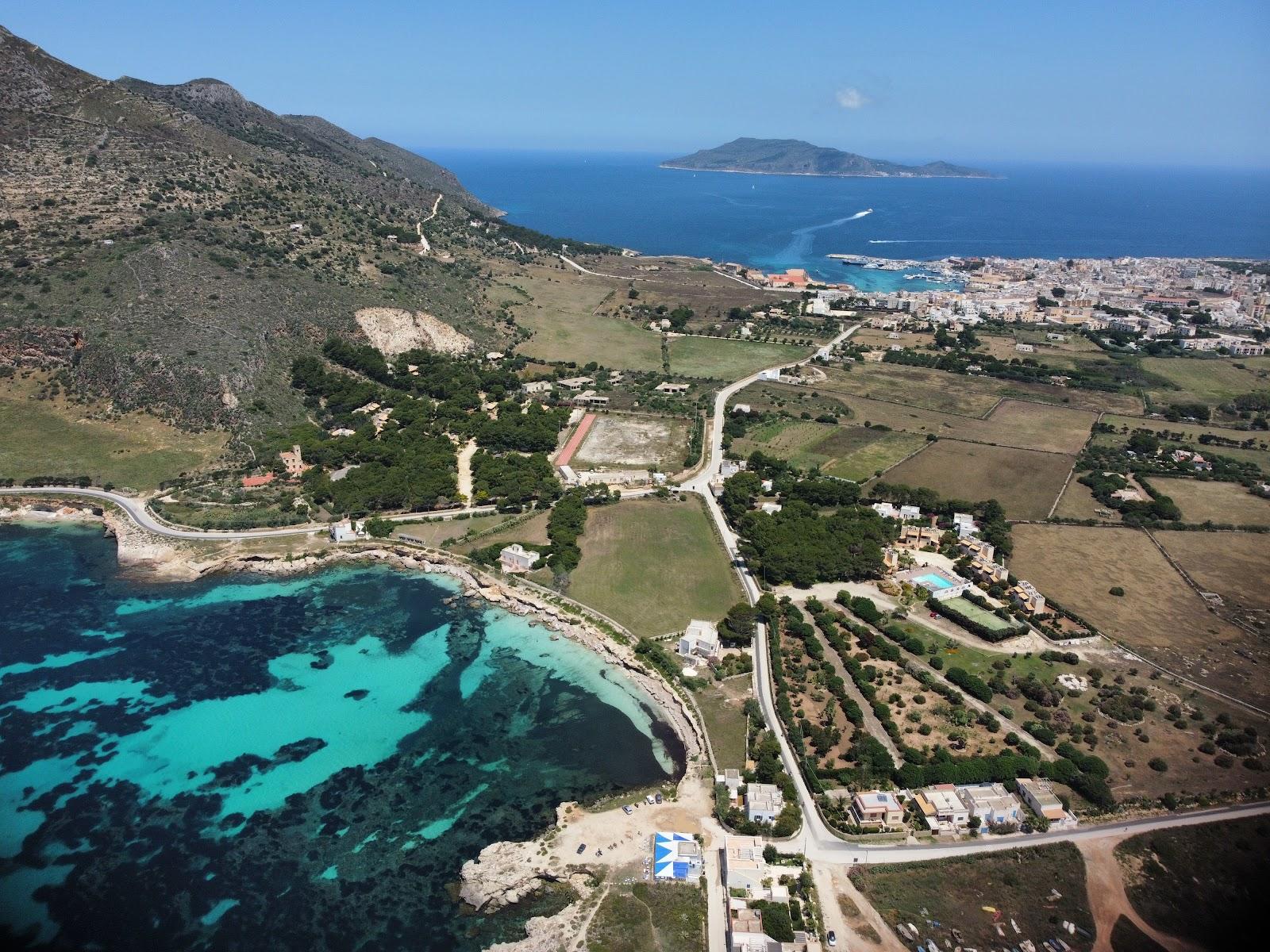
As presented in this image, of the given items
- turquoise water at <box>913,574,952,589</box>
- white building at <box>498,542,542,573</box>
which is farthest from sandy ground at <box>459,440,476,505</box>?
turquoise water at <box>913,574,952,589</box>

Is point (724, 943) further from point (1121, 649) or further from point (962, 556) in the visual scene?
point (962, 556)

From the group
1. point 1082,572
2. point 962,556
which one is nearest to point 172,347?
point 962,556

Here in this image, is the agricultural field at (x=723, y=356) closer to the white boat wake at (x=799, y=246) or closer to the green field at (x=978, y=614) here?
the green field at (x=978, y=614)

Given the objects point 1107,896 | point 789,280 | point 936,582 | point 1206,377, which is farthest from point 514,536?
point 789,280

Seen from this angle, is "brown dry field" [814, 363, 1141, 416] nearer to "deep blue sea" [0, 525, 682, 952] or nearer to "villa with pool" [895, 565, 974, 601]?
"villa with pool" [895, 565, 974, 601]


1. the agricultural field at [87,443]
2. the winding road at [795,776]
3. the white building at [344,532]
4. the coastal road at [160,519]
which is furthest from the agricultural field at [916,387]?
the agricultural field at [87,443]
